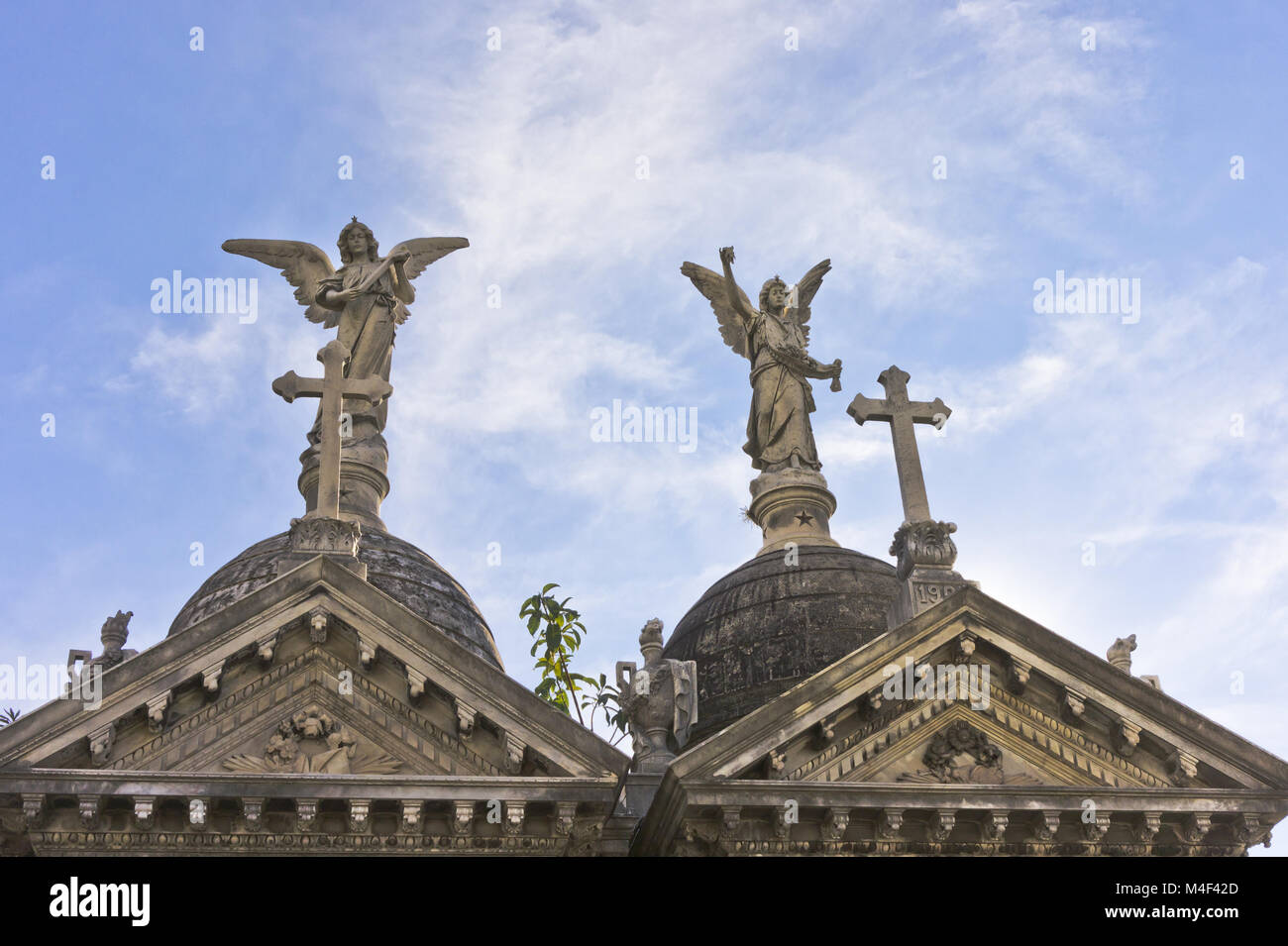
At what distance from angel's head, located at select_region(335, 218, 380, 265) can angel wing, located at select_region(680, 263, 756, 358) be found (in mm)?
4973

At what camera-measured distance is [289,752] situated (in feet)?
50.8

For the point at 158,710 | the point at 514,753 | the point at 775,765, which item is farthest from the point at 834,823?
the point at 158,710

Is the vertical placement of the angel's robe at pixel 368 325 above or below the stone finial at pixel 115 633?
above

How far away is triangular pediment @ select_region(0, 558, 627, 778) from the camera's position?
49.6ft

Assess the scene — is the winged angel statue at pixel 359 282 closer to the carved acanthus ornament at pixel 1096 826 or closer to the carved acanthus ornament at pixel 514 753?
the carved acanthus ornament at pixel 514 753

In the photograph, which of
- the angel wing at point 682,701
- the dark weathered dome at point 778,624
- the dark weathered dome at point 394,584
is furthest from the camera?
the dark weathered dome at point 778,624

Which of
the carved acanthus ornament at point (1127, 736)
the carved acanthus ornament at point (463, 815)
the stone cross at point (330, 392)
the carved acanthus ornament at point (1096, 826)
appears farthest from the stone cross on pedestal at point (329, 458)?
the carved acanthus ornament at point (1127, 736)

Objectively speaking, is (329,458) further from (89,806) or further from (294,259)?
(294,259)

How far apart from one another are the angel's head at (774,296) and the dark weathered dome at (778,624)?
3.99m

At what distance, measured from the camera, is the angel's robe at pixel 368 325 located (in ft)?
73.2

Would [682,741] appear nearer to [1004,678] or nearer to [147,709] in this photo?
[1004,678]

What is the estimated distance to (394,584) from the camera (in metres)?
20.6
